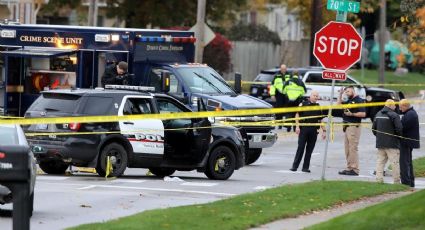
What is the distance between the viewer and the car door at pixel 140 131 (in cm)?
2011

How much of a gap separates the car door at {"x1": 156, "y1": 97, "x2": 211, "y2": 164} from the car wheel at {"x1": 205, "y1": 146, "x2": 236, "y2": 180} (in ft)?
0.98

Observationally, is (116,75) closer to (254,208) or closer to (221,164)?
(221,164)

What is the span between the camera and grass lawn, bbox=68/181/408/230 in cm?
1341

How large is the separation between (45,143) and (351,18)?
1532 inches

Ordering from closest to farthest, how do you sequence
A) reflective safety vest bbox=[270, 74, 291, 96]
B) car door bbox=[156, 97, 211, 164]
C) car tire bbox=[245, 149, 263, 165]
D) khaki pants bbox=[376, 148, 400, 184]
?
car door bbox=[156, 97, 211, 164]
khaki pants bbox=[376, 148, 400, 184]
car tire bbox=[245, 149, 263, 165]
reflective safety vest bbox=[270, 74, 291, 96]

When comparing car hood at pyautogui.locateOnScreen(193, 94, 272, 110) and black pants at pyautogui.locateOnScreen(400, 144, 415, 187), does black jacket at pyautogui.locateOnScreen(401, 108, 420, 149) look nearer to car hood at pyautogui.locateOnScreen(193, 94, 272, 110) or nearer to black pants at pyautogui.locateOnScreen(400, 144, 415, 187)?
black pants at pyautogui.locateOnScreen(400, 144, 415, 187)

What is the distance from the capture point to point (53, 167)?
21109mm

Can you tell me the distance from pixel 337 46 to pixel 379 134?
2654mm

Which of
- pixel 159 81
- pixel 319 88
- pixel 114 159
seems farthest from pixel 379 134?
pixel 319 88

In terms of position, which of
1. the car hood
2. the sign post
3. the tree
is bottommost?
the car hood

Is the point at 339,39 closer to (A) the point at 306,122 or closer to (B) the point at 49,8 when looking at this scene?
(A) the point at 306,122

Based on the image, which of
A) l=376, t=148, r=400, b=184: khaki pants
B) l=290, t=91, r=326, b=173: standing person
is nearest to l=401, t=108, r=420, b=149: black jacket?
l=376, t=148, r=400, b=184: khaki pants

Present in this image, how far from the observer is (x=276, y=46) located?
200ft

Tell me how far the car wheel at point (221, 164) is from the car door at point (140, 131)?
127 cm
